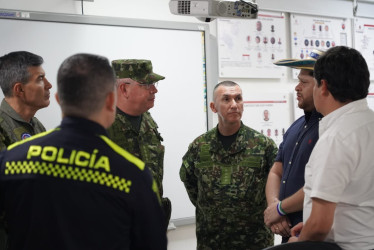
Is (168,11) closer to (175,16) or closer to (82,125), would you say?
(175,16)

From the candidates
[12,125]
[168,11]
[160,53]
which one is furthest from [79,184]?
[168,11]

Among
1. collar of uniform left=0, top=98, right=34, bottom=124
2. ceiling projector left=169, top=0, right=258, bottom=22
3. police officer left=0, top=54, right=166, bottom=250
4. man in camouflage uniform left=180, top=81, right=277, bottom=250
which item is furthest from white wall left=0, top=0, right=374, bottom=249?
police officer left=0, top=54, right=166, bottom=250

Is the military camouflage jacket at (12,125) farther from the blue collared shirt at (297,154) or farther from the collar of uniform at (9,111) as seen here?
the blue collared shirt at (297,154)

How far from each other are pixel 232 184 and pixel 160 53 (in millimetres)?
1269

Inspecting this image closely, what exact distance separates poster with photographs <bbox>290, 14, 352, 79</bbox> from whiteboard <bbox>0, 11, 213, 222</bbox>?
103 centimetres

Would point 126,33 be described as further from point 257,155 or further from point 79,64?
point 79,64

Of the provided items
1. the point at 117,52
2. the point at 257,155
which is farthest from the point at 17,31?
the point at 257,155

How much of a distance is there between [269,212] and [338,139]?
2.80 feet

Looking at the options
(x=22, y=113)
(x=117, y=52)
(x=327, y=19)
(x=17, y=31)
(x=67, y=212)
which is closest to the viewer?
(x=67, y=212)

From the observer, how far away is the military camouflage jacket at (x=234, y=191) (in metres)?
2.47

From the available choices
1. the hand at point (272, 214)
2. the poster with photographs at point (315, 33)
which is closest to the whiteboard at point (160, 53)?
the poster with photographs at point (315, 33)

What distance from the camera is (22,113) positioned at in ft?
6.84

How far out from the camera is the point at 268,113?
3.73 m

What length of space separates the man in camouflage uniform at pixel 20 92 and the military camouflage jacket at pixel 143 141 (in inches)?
16.3
